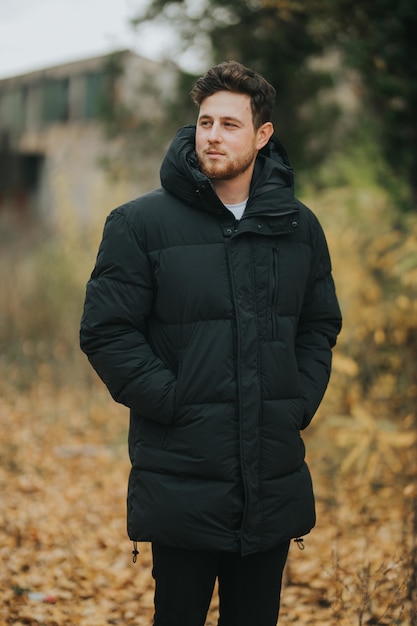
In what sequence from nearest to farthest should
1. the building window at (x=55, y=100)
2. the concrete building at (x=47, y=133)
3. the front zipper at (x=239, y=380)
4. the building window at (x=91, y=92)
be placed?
1. the front zipper at (x=239, y=380)
2. the concrete building at (x=47, y=133)
3. the building window at (x=91, y=92)
4. the building window at (x=55, y=100)

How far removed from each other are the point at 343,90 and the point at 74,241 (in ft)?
32.8

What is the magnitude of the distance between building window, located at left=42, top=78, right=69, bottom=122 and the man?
22.8 meters

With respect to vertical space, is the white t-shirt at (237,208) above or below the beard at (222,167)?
below

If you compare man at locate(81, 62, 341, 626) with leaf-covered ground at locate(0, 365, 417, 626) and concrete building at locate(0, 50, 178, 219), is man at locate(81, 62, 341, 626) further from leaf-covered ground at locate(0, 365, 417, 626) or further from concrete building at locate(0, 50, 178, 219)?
concrete building at locate(0, 50, 178, 219)

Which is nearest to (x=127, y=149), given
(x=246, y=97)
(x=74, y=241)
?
(x=74, y=241)

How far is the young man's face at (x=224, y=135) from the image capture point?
222 centimetres

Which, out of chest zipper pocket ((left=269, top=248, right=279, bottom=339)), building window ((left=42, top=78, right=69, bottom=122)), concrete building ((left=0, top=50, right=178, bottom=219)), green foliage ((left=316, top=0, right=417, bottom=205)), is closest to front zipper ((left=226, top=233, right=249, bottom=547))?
chest zipper pocket ((left=269, top=248, right=279, bottom=339))

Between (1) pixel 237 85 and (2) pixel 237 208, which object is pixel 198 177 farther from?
(1) pixel 237 85

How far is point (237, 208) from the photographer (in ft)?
7.58

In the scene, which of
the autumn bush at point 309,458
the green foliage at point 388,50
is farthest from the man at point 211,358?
the green foliage at point 388,50

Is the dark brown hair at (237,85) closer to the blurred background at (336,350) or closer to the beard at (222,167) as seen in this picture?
the beard at (222,167)

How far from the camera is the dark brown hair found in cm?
222

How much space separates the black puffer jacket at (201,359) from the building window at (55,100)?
22.9 meters

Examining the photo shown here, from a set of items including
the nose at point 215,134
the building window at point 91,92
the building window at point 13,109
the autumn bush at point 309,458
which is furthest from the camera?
the building window at point 13,109
